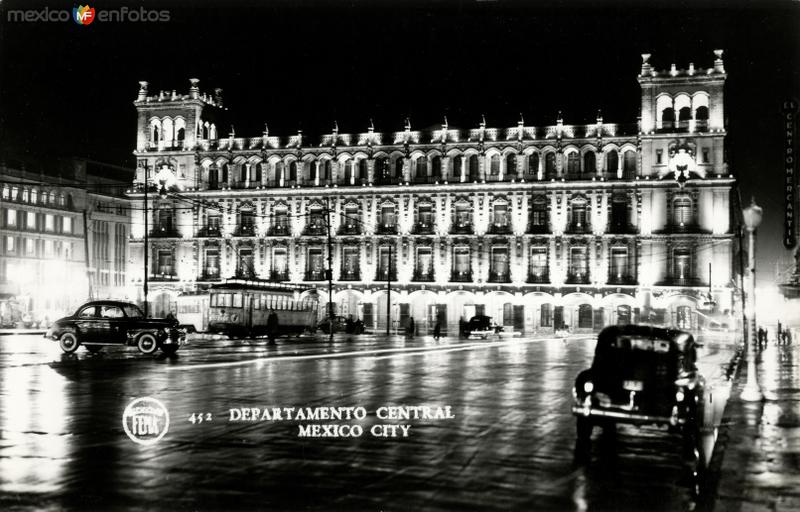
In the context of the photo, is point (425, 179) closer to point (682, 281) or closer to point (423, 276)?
point (423, 276)

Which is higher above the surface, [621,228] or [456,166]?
[456,166]

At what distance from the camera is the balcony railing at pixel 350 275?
68438 millimetres

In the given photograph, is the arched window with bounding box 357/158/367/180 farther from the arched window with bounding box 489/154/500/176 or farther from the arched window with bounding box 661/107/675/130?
the arched window with bounding box 661/107/675/130

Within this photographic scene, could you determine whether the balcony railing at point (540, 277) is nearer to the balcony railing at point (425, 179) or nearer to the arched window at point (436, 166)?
the balcony railing at point (425, 179)

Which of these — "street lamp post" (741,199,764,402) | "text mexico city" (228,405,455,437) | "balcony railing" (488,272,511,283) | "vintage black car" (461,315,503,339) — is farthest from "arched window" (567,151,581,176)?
"text mexico city" (228,405,455,437)

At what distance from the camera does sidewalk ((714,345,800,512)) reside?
8984mm

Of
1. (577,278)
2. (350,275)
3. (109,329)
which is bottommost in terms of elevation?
(109,329)

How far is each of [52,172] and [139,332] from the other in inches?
2195

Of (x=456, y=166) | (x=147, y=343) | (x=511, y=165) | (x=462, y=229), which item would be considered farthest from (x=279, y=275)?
(x=147, y=343)

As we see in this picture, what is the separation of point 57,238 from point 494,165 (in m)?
36.9

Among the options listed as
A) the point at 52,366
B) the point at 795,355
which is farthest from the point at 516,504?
the point at 795,355

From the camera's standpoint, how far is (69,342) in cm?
2688

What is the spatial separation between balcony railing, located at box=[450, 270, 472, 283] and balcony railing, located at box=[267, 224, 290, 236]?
1370 cm

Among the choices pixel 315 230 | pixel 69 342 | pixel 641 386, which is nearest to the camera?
pixel 641 386
